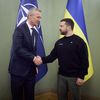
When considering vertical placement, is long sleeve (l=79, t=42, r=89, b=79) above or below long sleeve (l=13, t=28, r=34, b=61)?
below

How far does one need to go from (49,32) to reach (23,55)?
3.78ft

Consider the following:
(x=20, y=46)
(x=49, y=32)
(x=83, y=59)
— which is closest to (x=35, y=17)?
(x=20, y=46)

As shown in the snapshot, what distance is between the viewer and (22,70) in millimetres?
2588

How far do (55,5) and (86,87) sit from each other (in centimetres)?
136

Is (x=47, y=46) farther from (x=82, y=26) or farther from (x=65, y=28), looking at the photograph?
(x=65, y=28)

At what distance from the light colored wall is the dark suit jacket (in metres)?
0.50

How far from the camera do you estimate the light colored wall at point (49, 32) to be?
9.98 feet

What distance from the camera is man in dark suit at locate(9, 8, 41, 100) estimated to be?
2.55m

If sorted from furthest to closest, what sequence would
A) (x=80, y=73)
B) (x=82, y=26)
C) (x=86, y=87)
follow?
(x=86, y=87) → (x=82, y=26) → (x=80, y=73)

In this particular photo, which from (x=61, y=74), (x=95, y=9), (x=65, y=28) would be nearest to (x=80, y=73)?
(x=61, y=74)

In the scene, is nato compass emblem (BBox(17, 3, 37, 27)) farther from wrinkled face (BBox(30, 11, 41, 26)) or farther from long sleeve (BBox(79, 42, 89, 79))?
long sleeve (BBox(79, 42, 89, 79))

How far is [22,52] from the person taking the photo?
253cm

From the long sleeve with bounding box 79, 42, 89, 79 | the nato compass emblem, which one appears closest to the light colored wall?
the nato compass emblem

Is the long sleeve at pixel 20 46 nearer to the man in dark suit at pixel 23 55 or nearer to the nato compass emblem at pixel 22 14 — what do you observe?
the man in dark suit at pixel 23 55
